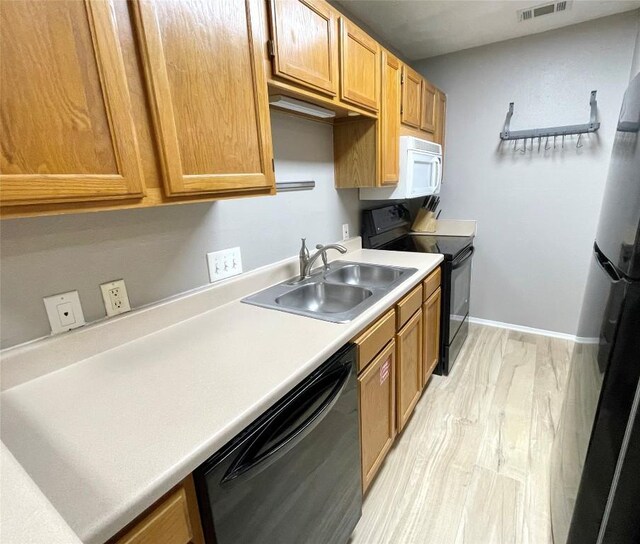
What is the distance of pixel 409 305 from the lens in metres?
1.71

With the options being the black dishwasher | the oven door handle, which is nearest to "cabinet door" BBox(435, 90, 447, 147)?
the oven door handle

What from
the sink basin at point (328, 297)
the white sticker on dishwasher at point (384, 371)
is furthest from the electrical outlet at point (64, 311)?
the white sticker on dishwasher at point (384, 371)

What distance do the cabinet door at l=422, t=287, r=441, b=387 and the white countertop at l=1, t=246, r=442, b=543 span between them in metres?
0.84

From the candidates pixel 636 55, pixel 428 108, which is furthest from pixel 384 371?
pixel 636 55

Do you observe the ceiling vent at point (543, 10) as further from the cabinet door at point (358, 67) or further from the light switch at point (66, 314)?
the light switch at point (66, 314)

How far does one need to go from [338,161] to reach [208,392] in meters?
1.68

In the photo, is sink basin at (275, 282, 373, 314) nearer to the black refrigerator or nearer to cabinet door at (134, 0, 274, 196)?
cabinet door at (134, 0, 274, 196)

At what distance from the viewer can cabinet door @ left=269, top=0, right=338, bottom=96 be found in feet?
3.94

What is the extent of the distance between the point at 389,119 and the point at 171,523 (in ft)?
6.80

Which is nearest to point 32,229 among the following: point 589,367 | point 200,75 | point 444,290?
point 200,75

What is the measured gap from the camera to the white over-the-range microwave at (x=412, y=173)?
2.19 meters

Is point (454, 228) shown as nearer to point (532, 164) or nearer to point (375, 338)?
point (532, 164)

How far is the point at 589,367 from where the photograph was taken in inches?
43.7

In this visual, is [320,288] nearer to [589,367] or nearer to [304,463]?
[304,463]
